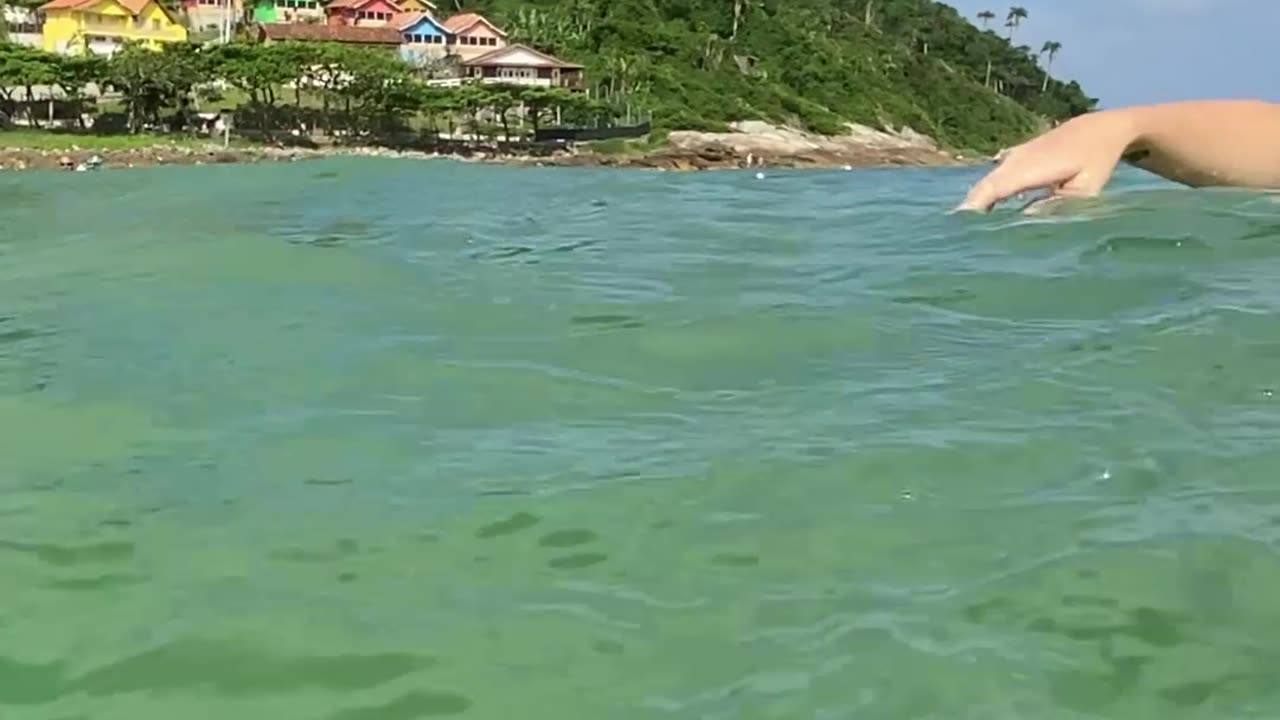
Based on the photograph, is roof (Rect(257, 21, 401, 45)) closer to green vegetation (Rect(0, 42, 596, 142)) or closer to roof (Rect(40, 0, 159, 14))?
roof (Rect(40, 0, 159, 14))

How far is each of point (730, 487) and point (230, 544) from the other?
3.71 feet

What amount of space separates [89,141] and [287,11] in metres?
32.4

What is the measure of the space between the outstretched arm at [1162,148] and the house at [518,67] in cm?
6648

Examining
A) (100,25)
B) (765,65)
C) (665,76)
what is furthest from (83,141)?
(765,65)

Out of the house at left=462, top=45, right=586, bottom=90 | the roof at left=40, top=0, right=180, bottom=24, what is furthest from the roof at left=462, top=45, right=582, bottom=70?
the roof at left=40, top=0, right=180, bottom=24

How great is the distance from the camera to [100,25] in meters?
69.6

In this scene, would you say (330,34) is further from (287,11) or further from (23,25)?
(23,25)

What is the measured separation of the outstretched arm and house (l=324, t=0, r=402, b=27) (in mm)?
79076

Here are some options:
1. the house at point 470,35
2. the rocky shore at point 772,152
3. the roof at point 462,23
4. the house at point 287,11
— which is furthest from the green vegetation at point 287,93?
the house at point 287,11

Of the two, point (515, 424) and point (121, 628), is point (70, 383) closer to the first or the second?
point (515, 424)

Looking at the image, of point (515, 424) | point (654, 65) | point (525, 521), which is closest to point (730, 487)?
point (525, 521)

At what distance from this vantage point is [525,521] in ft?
9.96

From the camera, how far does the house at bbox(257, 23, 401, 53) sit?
72625 mm

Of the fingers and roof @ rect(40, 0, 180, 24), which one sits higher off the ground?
roof @ rect(40, 0, 180, 24)
